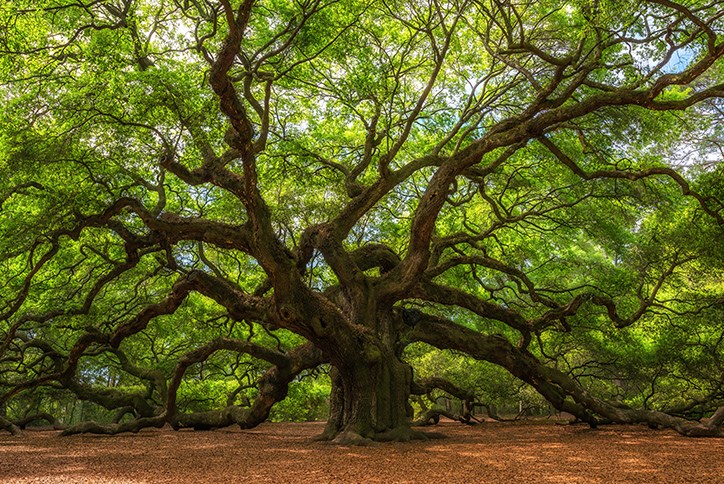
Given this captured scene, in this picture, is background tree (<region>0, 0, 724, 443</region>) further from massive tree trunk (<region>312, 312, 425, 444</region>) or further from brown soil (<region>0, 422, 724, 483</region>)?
brown soil (<region>0, 422, 724, 483</region>)

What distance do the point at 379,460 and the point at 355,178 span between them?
592 centimetres

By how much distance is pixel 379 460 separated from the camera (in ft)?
19.5

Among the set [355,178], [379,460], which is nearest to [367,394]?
[379,460]

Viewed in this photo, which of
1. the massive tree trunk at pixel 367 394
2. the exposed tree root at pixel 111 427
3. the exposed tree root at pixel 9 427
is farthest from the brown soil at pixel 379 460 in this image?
the exposed tree root at pixel 9 427

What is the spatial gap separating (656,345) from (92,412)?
60.3 ft

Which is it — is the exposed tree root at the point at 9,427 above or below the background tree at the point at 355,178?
below

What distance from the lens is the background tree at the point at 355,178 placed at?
7977mm

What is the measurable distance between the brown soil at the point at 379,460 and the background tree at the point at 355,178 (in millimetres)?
1345

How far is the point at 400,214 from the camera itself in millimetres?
14844

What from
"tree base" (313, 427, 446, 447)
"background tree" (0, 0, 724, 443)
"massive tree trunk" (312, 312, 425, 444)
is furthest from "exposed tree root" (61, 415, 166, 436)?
"massive tree trunk" (312, 312, 425, 444)

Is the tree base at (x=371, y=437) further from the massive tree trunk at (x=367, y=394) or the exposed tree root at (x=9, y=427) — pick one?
the exposed tree root at (x=9, y=427)

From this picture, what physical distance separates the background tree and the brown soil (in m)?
1.35

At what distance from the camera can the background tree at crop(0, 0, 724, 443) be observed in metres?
7.98

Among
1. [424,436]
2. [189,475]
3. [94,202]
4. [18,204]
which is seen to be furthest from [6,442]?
[424,436]
